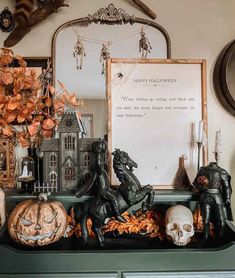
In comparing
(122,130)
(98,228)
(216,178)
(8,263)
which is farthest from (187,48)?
(8,263)

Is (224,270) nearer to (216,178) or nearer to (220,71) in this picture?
(216,178)

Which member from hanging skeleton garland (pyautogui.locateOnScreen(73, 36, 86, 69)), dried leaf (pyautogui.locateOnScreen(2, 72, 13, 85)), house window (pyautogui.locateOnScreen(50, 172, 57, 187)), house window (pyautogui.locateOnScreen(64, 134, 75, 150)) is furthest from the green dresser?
hanging skeleton garland (pyautogui.locateOnScreen(73, 36, 86, 69))

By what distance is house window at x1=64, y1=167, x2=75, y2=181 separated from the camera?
1112 millimetres

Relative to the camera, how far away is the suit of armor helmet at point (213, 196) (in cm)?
102

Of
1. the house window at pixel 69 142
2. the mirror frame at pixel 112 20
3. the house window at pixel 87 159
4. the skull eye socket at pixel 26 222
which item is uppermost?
the mirror frame at pixel 112 20

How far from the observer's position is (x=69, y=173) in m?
1.11

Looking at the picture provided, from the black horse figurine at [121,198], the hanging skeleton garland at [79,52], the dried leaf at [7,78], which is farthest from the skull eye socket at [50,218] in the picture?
the hanging skeleton garland at [79,52]

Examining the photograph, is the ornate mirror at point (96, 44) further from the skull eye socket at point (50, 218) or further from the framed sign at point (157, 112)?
the skull eye socket at point (50, 218)

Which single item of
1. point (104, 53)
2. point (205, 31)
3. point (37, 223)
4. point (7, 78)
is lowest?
point (37, 223)

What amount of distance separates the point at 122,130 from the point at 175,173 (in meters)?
0.27

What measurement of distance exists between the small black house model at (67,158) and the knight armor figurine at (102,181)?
0.09 meters

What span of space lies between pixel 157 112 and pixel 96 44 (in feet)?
2.09

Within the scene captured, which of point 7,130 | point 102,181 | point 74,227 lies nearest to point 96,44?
point 7,130

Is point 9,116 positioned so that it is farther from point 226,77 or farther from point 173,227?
point 226,77
